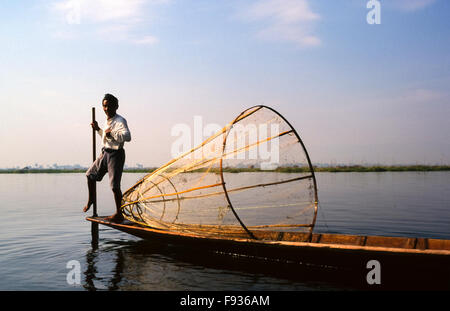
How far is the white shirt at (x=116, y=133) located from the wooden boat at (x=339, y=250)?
1.53 m

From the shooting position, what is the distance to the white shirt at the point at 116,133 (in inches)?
250

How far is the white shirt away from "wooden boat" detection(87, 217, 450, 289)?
1.53m

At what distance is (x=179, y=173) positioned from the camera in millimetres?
6645

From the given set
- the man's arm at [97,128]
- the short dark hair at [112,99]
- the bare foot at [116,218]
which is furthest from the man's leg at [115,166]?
the short dark hair at [112,99]

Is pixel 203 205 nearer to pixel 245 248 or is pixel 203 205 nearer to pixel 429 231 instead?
pixel 245 248

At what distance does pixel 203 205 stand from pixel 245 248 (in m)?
1.06

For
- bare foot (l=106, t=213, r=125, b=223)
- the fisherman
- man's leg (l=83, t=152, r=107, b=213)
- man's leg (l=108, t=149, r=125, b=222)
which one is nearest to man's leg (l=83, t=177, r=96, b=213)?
man's leg (l=83, t=152, r=107, b=213)

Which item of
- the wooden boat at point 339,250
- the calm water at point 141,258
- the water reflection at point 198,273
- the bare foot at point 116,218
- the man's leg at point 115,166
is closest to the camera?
the wooden boat at point 339,250

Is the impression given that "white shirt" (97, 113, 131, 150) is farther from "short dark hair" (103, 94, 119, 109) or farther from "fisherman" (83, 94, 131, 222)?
"short dark hair" (103, 94, 119, 109)

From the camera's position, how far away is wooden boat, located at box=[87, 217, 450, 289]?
454 centimetres

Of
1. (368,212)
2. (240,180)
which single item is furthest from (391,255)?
(368,212)

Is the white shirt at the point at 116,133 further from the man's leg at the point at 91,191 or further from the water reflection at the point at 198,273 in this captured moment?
the water reflection at the point at 198,273

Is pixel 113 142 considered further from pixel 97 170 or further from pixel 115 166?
pixel 97 170
